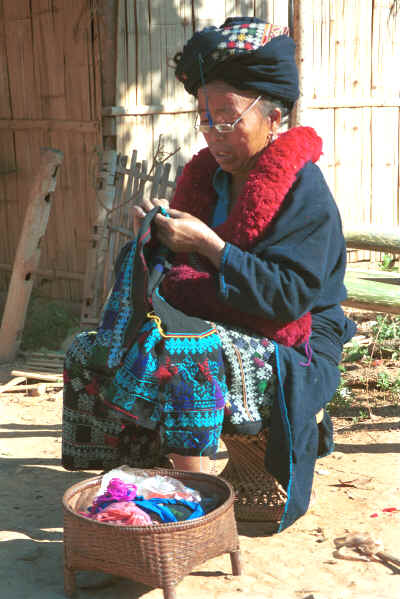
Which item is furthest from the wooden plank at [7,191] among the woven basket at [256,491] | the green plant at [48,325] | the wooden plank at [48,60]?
the woven basket at [256,491]

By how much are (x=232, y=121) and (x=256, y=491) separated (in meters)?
1.48

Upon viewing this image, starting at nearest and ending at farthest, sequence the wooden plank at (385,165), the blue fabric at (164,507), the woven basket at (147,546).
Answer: the woven basket at (147,546), the blue fabric at (164,507), the wooden plank at (385,165)

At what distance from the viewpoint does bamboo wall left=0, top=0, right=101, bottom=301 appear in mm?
6660

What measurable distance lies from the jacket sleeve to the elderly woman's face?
24 centimetres

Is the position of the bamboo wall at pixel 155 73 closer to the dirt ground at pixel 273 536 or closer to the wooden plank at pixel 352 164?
the wooden plank at pixel 352 164

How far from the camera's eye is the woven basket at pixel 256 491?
3311 mm

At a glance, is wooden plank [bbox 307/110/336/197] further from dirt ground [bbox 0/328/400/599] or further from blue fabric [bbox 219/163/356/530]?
blue fabric [bbox 219/163/356/530]

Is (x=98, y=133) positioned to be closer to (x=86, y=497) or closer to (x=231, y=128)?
(x=231, y=128)

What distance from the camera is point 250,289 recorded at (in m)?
2.86

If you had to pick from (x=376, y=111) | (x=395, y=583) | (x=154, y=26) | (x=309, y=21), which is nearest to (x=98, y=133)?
(x=154, y=26)

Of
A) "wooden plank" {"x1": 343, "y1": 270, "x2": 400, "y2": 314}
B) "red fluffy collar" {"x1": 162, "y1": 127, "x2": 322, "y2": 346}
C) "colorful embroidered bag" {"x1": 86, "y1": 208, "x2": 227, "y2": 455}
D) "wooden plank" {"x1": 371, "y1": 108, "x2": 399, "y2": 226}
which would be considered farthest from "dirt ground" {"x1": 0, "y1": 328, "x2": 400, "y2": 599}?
"wooden plank" {"x1": 371, "y1": 108, "x2": 399, "y2": 226}

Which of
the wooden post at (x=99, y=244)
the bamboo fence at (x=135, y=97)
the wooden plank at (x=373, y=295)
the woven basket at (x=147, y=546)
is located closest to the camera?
the woven basket at (x=147, y=546)

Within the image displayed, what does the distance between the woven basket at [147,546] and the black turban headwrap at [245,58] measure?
1.51 meters

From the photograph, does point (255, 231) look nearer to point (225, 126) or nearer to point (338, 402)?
point (225, 126)
